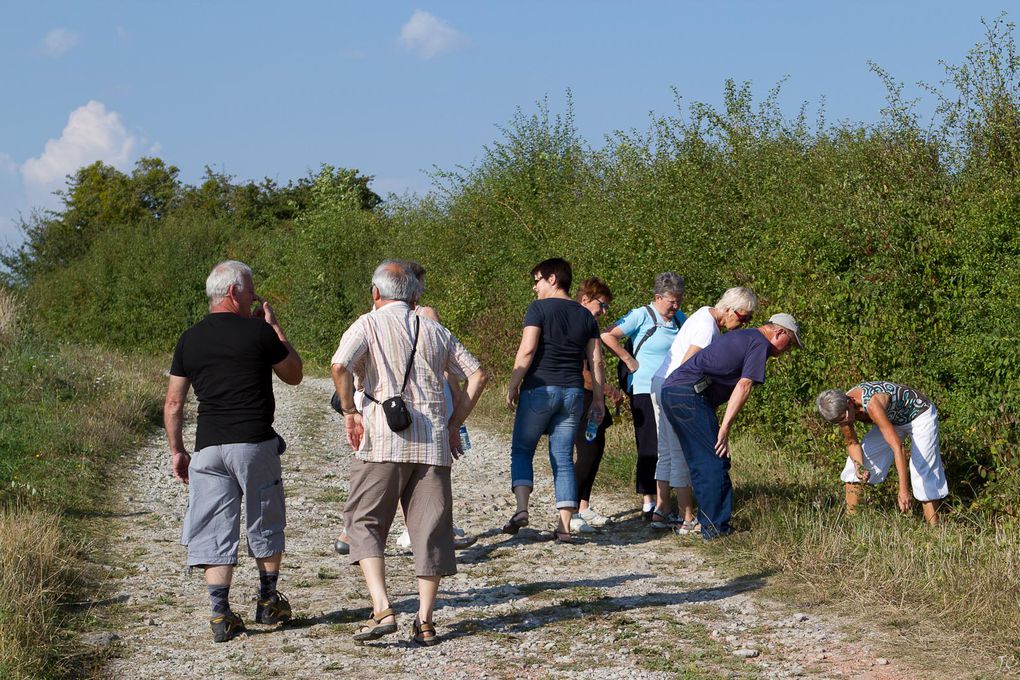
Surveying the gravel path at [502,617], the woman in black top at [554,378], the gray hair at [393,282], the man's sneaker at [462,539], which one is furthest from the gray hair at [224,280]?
the man's sneaker at [462,539]

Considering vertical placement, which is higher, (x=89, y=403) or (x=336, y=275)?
(x=336, y=275)

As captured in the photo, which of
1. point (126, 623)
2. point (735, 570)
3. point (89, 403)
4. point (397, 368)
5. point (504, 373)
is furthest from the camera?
point (504, 373)

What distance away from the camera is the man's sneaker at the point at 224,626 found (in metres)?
5.78

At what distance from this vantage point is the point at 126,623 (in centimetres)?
615

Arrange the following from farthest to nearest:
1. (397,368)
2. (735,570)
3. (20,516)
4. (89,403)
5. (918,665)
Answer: (89,403), (20,516), (735,570), (397,368), (918,665)

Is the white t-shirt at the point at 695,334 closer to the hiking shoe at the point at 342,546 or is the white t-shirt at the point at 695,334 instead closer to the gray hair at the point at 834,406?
the gray hair at the point at 834,406

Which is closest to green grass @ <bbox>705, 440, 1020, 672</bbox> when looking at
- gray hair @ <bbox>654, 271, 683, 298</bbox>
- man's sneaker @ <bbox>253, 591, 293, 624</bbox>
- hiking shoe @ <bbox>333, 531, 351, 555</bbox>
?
gray hair @ <bbox>654, 271, 683, 298</bbox>

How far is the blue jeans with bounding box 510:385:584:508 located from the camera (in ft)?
26.4

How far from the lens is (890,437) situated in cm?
794

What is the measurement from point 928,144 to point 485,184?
12128 millimetres

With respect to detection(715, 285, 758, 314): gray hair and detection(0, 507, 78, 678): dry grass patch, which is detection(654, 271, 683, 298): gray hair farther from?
detection(0, 507, 78, 678): dry grass patch

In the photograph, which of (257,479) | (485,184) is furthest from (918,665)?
(485,184)

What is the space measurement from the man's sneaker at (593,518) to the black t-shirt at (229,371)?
376cm

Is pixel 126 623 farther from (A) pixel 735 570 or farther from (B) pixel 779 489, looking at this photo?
(B) pixel 779 489
